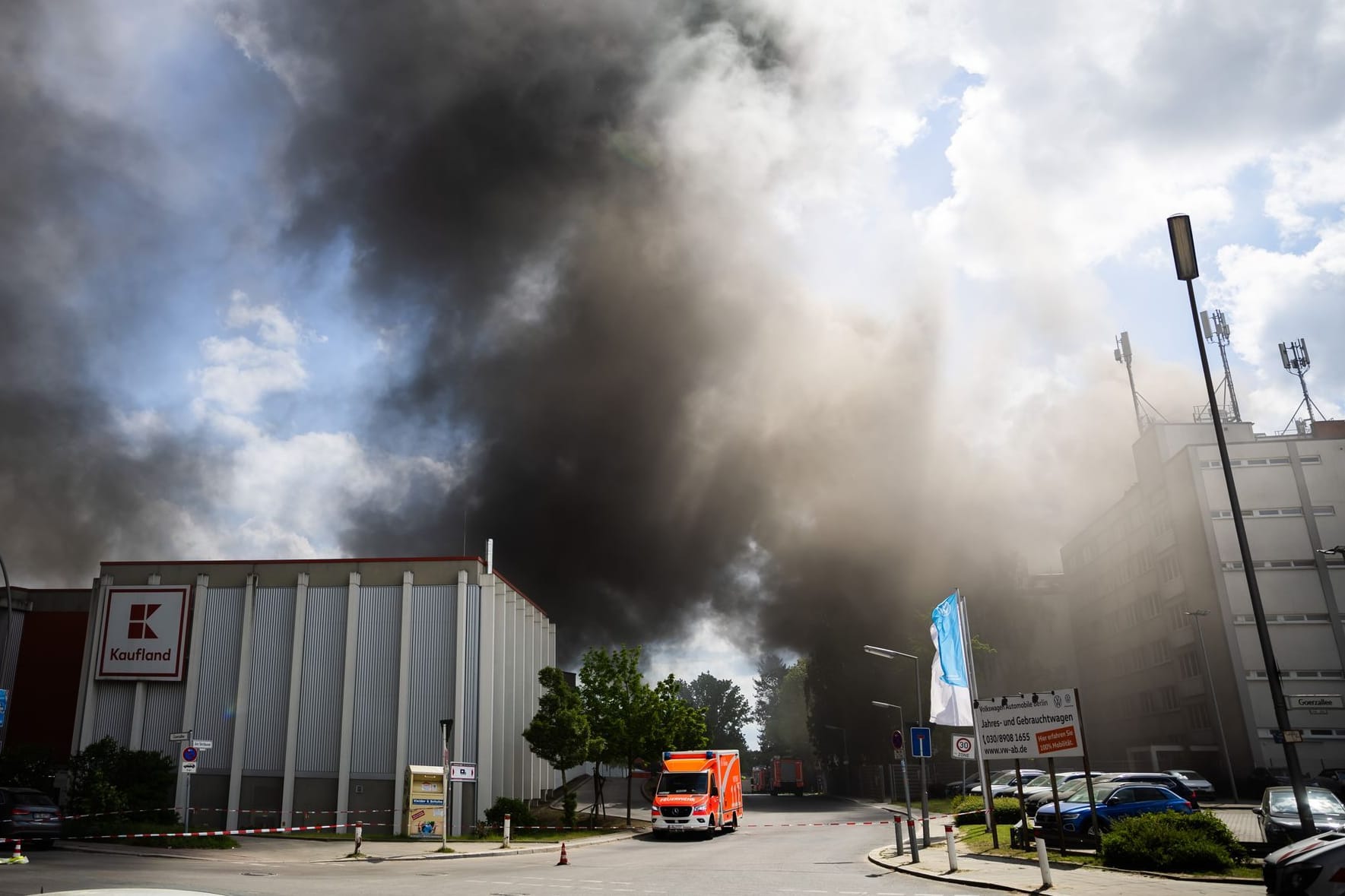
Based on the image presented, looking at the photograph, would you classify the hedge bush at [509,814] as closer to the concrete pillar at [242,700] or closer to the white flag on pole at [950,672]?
the concrete pillar at [242,700]

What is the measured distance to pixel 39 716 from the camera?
44875 mm

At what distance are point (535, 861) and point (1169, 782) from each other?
2412cm

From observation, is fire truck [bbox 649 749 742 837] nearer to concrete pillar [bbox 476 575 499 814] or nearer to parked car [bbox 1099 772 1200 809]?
concrete pillar [bbox 476 575 499 814]

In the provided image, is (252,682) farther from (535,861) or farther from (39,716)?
(535,861)

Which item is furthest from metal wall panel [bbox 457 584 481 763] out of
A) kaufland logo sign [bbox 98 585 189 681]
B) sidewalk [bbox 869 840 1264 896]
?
sidewalk [bbox 869 840 1264 896]

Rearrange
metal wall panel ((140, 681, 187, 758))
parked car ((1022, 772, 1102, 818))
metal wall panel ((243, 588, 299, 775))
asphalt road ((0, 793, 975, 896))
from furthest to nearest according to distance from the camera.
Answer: metal wall panel ((140, 681, 187, 758))
metal wall panel ((243, 588, 299, 775))
parked car ((1022, 772, 1102, 818))
asphalt road ((0, 793, 975, 896))

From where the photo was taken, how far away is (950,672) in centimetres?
2609

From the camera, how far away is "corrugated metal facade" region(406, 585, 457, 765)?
38188mm

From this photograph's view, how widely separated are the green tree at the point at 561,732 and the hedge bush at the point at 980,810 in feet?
54.0

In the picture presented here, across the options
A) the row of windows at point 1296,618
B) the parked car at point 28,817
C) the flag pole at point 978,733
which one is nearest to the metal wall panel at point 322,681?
the parked car at point 28,817

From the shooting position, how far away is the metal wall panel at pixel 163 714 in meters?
39.3

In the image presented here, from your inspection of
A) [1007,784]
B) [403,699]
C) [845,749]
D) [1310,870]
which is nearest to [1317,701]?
[1007,784]

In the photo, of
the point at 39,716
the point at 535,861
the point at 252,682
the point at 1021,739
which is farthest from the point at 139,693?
the point at 1021,739

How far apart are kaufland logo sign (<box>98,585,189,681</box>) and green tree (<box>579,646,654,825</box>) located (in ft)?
61.7
